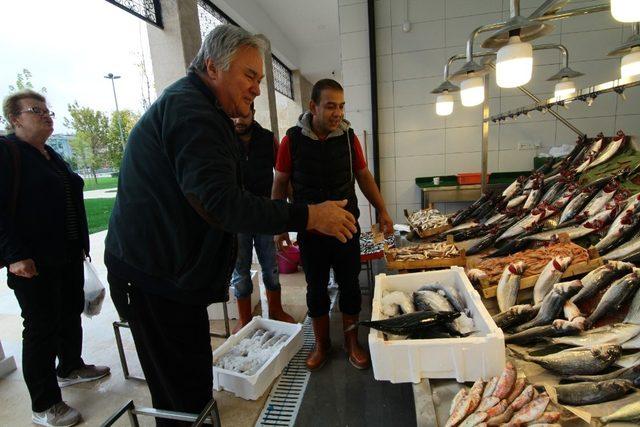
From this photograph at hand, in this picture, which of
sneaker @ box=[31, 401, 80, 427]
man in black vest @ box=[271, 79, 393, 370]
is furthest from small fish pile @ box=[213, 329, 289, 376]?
sneaker @ box=[31, 401, 80, 427]

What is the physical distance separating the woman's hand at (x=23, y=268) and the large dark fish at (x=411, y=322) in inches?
73.2

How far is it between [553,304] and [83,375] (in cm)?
304

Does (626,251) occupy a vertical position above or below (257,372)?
above

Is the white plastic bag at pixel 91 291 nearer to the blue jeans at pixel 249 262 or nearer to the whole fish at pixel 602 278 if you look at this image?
the blue jeans at pixel 249 262

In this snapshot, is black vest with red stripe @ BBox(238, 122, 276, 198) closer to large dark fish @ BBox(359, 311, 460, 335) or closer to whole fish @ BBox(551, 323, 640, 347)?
large dark fish @ BBox(359, 311, 460, 335)

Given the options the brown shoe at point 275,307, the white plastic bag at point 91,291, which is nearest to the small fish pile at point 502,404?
the brown shoe at point 275,307

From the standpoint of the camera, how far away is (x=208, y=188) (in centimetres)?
104

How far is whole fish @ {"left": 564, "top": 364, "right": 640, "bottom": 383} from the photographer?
1168mm

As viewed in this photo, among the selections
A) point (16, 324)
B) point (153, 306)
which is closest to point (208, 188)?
point (153, 306)

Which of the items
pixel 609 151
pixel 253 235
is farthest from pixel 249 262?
pixel 609 151

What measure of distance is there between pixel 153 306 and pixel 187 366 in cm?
30

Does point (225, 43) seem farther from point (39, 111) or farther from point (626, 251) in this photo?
point (626, 251)

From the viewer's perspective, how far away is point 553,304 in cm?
158

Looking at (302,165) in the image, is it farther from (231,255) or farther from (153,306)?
(153,306)
